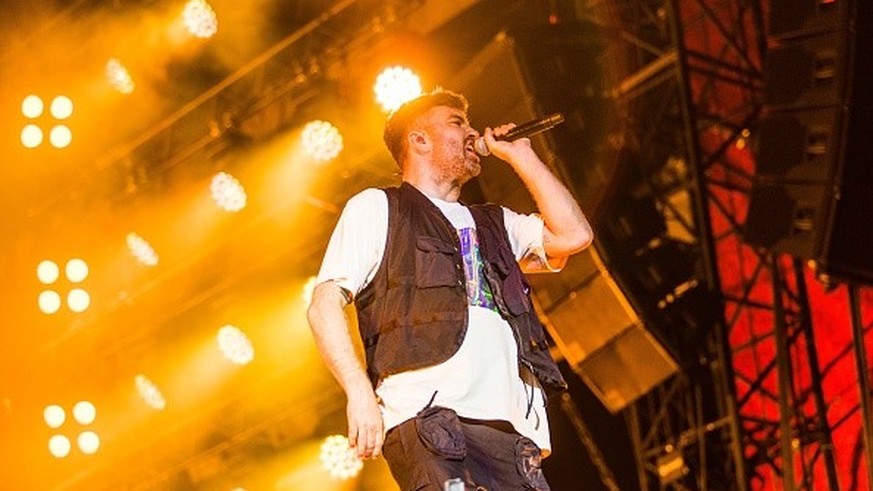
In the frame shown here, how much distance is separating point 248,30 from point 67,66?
1.60 meters

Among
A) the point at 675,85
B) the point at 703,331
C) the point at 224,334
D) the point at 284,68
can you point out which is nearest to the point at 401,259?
the point at 703,331

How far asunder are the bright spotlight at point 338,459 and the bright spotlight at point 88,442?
1.89 m

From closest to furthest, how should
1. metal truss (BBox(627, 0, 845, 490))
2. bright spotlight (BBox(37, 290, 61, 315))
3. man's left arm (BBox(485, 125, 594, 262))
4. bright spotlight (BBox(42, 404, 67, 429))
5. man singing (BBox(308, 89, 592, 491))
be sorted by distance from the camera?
man singing (BBox(308, 89, 592, 491))
man's left arm (BBox(485, 125, 594, 262))
metal truss (BBox(627, 0, 845, 490))
bright spotlight (BBox(42, 404, 67, 429))
bright spotlight (BBox(37, 290, 61, 315))

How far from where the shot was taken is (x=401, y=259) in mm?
4219

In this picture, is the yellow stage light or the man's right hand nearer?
the man's right hand

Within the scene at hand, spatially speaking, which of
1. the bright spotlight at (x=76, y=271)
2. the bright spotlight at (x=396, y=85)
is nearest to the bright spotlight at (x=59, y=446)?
the bright spotlight at (x=76, y=271)

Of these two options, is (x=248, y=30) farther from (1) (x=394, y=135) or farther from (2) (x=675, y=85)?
(1) (x=394, y=135)

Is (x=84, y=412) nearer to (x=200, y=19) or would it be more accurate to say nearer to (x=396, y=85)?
(x=200, y=19)

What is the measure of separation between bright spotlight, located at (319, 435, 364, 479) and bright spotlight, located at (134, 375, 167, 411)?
4.96 feet

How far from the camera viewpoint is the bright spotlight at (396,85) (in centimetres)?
892

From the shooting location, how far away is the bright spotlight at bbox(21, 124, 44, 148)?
10789 millimetres

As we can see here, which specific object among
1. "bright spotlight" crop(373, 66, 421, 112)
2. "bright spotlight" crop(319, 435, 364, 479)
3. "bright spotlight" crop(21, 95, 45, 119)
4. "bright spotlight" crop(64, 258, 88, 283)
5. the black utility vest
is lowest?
the black utility vest

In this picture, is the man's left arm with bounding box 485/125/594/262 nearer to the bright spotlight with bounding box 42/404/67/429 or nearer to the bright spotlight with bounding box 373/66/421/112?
the bright spotlight with bounding box 373/66/421/112

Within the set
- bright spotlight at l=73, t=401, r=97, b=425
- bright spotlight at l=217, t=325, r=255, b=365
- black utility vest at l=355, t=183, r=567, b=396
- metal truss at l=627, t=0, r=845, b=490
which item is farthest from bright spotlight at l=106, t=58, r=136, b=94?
black utility vest at l=355, t=183, r=567, b=396
